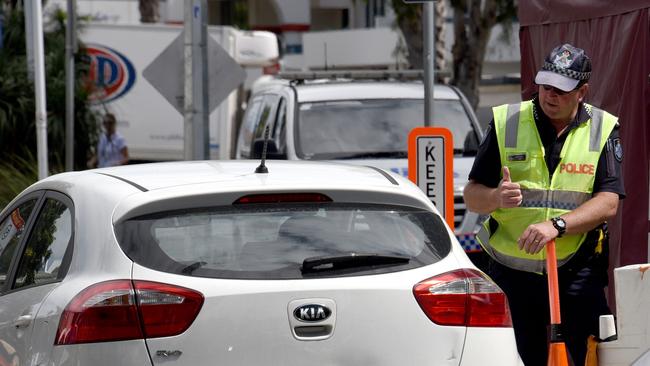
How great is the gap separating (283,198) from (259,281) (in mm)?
391

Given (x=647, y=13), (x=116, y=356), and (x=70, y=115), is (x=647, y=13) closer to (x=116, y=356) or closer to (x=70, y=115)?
(x=116, y=356)

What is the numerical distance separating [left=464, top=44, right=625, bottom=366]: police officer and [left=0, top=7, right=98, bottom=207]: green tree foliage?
9199mm

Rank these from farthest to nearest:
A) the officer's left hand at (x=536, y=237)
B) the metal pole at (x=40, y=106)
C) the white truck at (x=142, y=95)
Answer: the white truck at (x=142, y=95) < the metal pole at (x=40, y=106) < the officer's left hand at (x=536, y=237)

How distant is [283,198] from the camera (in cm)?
474

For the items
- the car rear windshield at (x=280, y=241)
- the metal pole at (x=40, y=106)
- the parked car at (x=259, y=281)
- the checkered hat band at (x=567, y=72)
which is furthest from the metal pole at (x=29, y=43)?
the car rear windshield at (x=280, y=241)

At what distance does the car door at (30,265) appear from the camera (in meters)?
4.92

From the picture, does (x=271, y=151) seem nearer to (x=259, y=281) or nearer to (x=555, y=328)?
(x=555, y=328)

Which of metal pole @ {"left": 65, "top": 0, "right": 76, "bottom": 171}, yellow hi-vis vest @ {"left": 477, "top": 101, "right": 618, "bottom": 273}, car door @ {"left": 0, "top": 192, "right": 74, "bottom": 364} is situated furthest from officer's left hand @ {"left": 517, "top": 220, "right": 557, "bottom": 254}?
metal pole @ {"left": 65, "top": 0, "right": 76, "bottom": 171}

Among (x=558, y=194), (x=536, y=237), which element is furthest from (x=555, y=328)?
(x=558, y=194)

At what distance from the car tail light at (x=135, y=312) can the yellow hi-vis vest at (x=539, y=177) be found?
2.02 metres

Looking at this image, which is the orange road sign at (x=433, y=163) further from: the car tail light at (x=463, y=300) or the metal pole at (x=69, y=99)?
the metal pole at (x=69, y=99)

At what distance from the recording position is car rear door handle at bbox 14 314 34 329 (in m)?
4.91

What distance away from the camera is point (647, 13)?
7.09m

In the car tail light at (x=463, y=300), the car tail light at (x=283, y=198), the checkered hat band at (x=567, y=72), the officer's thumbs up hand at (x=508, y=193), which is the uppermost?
the checkered hat band at (x=567, y=72)
